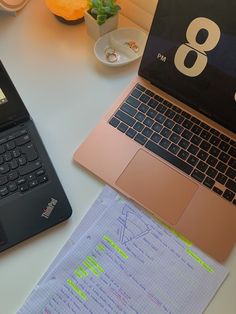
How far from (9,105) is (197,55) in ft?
1.14

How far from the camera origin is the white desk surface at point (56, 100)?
2.09ft

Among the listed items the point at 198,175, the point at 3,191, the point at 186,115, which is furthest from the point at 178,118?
the point at 3,191

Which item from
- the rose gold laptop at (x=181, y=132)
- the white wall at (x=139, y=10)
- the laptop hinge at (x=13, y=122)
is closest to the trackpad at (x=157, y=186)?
the rose gold laptop at (x=181, y=132)

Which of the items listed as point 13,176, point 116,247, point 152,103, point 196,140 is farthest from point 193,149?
point 13,176

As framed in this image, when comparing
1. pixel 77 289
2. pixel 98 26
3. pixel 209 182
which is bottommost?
pixel 77 289

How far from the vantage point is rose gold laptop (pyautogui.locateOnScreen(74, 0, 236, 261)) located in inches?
25.4

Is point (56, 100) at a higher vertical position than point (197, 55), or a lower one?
lower

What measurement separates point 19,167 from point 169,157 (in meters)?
0.27

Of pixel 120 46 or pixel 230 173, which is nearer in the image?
pixel 230 173

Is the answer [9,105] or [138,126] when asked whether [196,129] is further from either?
[9,105]

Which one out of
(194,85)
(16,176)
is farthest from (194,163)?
(16,176)

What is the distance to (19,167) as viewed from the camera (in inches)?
26.8

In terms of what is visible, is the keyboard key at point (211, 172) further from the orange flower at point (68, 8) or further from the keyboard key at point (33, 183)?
the orange flower at point (68, 8)

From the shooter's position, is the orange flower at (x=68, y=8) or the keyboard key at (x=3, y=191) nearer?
the keyboard key at (x=3, y=191)
